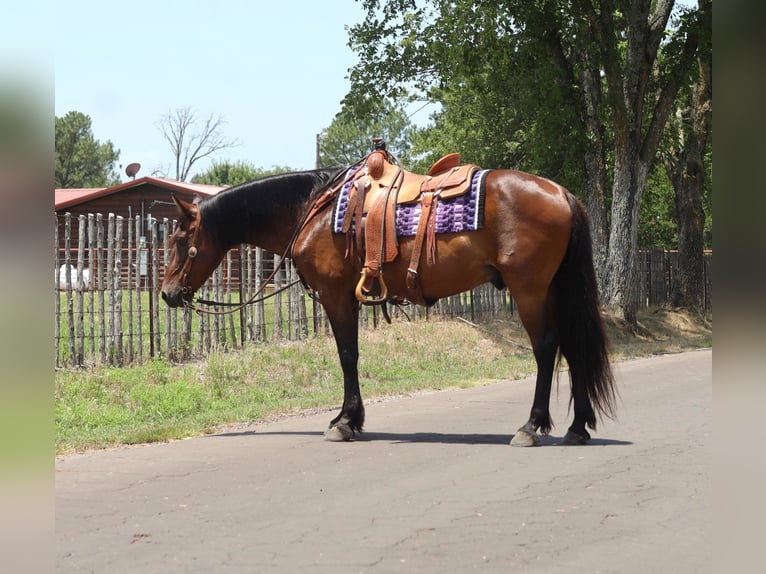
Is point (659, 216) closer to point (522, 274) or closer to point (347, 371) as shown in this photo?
point (347, 371)

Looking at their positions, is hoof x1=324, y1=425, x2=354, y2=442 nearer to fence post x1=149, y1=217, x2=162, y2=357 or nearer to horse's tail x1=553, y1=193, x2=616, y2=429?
horse's tail x1=553, y1=193, x2=616, y2=429

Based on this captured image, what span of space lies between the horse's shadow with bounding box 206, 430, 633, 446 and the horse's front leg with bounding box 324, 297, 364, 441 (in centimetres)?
18

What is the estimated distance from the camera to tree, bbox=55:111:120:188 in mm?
81175

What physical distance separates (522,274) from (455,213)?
805mm

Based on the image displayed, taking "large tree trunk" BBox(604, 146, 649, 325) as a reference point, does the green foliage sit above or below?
above

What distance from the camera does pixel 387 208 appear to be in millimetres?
8422

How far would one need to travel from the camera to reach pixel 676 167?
30391 millimetres

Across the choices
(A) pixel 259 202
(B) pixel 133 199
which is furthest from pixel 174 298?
(B) pixel 133 199

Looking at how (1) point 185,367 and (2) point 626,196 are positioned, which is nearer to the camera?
(1) point 185,367

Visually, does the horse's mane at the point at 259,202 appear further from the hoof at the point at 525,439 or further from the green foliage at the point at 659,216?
the green foliage at the point at 659,216

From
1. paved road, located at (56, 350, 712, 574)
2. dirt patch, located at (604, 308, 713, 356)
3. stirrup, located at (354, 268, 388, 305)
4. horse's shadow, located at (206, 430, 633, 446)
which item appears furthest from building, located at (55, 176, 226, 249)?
paved road, located at (56, 350, 712, 574)
